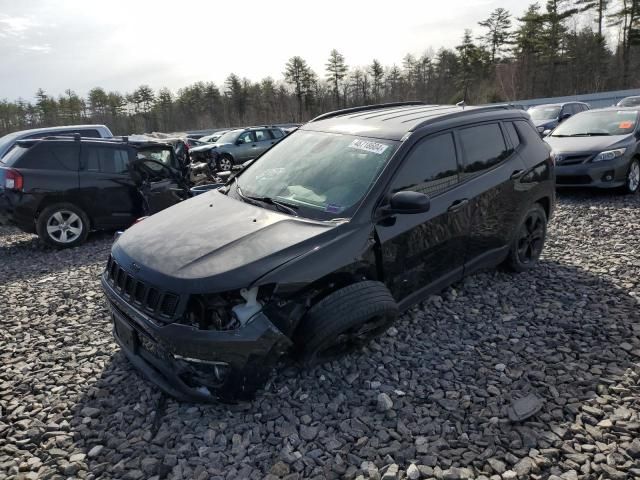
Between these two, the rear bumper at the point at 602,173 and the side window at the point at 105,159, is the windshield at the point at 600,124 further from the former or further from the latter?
the side window at the point at 105,159

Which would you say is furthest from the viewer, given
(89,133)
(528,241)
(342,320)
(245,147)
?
(245,147)

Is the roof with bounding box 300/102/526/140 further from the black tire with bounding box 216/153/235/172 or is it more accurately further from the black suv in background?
the black tire with bounding box 216/153/235/172

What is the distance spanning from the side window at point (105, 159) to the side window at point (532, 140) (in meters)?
6.38

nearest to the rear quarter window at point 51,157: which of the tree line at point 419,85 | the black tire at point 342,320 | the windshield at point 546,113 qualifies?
the black tire at point 342,320

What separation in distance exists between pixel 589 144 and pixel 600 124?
1207 mm

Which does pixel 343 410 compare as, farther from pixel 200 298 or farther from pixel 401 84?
pixel 401 84

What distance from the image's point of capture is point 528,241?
502 centimetres

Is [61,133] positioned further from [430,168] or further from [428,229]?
[428,229]

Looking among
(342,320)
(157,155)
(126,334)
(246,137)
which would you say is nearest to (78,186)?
(157,155)

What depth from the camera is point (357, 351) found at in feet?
11.5

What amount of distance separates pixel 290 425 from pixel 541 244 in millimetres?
3840

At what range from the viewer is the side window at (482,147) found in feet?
13.4

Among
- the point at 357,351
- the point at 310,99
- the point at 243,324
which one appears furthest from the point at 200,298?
the point at 310,99

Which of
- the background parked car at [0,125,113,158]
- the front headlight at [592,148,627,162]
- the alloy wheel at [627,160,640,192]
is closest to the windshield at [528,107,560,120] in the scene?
the alloy wheel at [627,160,640,192]
